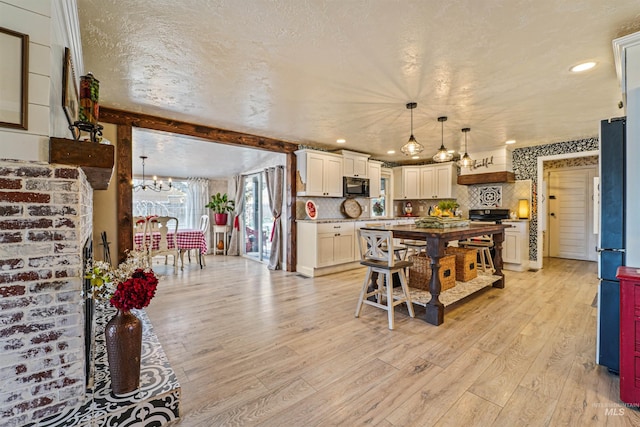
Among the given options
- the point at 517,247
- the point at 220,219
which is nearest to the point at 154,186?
the point at 220,219

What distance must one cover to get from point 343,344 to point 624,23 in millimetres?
3016

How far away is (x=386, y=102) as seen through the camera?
3158 millimetres

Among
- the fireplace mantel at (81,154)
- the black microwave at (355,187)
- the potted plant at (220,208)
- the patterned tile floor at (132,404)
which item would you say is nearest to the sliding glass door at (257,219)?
the potted plant at (220,208)

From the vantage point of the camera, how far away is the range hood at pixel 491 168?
538cm

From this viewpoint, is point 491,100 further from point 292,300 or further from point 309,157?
point 292,300

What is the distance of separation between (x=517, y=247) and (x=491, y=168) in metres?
1.59

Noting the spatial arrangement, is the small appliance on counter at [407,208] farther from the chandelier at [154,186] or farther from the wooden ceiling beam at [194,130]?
the chandelier at [154,186]

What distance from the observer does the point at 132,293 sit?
150cm

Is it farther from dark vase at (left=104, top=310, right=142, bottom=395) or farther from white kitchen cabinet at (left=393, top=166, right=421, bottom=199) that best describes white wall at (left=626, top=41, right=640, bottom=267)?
white kitchen cabinet at (left=393, top=166, right=421, bottom=199)

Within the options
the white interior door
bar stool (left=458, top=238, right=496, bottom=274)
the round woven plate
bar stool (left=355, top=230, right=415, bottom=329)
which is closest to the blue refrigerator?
bar stool (left=355, top=230, right=415, bottom=329)

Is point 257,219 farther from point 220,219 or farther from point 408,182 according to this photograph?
point 408,182

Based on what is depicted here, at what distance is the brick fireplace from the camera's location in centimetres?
120

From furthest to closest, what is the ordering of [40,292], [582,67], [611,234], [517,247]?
[517,247] < [582,67] < [611,234] < [40,292]

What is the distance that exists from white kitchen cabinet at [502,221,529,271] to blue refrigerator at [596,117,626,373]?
3.41m
